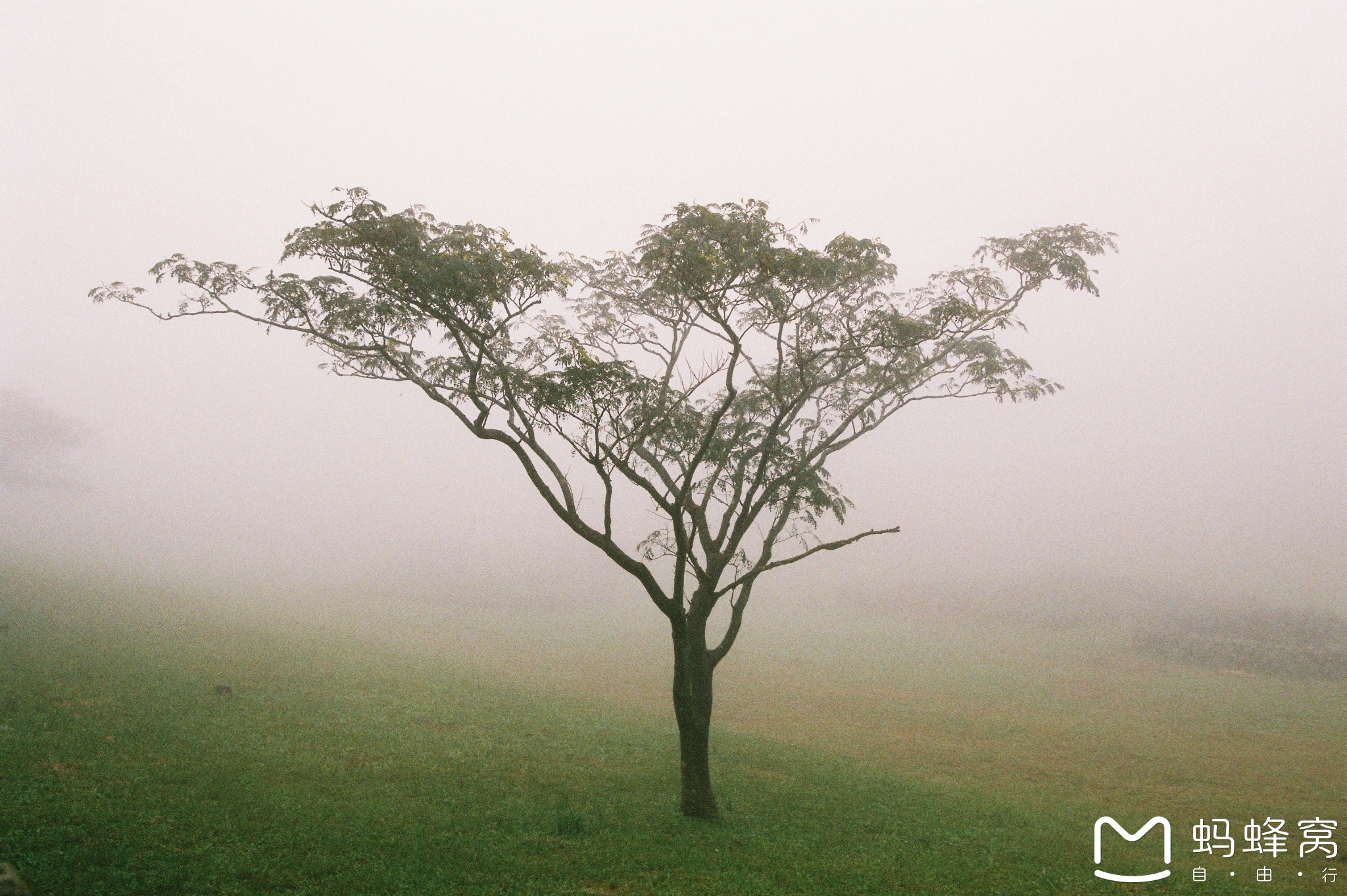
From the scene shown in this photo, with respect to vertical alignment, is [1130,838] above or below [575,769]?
below

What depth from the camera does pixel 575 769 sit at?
55.3 feet

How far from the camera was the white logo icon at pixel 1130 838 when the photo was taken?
11.7m

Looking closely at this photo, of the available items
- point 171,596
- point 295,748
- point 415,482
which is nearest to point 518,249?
point 295,748

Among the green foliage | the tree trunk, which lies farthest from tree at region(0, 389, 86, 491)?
the tree trunk

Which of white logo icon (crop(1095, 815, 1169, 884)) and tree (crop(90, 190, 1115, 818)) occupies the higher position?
tree (crop(90, 190, 1115, 818))

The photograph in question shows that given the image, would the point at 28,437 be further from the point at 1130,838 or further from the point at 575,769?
the point at 1130,838

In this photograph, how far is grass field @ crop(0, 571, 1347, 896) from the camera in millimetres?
10258

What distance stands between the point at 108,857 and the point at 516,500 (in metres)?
107

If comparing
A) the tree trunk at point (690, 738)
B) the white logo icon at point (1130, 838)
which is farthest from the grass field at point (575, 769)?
the tree trunk at point (690, 738)

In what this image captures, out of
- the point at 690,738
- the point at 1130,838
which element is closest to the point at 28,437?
the point at 690,738

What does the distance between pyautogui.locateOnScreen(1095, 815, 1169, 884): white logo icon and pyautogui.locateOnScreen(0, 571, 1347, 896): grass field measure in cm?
26

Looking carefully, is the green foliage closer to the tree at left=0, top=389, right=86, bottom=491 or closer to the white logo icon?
the white logo icon

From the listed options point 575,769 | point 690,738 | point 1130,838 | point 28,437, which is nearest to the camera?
point 690,738

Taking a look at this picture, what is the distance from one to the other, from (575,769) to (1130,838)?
11095mm
